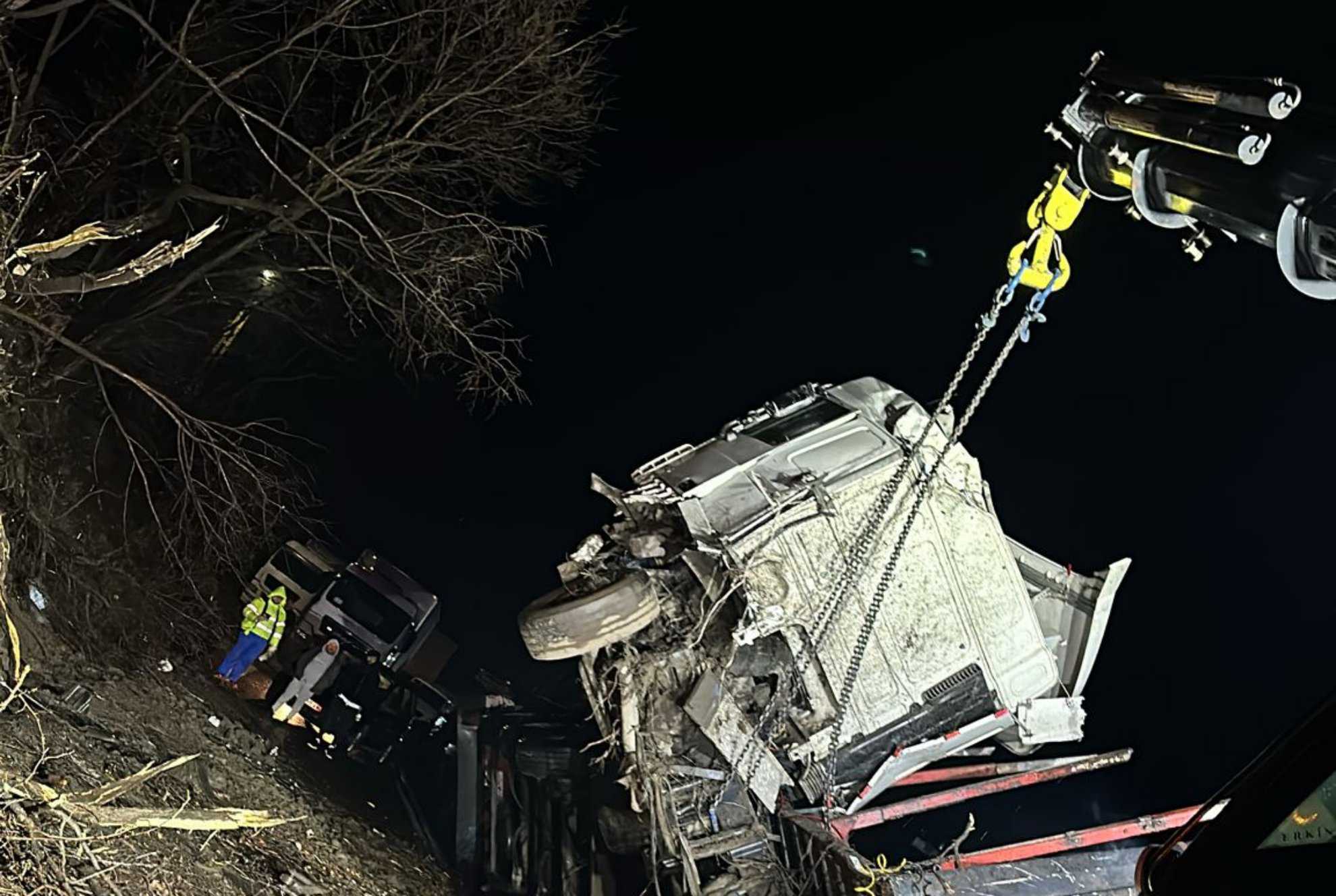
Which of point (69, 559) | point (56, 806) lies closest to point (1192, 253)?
point (56, 806)

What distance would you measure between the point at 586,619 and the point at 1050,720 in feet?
10.7

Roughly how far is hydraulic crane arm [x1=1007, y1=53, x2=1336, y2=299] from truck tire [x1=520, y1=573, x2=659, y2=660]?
310cm

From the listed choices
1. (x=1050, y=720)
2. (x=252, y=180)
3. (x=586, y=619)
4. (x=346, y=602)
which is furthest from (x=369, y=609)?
(x=1050, y=720)

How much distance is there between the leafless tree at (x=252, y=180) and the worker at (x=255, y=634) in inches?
29.4

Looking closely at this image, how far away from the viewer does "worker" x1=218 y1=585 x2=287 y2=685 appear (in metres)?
8.88

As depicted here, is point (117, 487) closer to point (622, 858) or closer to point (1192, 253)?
point (622, 858)

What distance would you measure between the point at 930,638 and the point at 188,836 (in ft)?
14.4

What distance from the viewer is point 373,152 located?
312 inches

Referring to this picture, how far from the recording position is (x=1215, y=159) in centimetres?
336

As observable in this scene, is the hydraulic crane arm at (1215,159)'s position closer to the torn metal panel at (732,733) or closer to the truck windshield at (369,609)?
the torn metal panel at (732,733)

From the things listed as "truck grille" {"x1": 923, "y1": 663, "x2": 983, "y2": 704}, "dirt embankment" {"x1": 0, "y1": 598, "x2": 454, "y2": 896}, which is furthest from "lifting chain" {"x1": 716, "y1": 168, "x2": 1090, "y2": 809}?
"dirt embankment" {"x1": 0, "y1": 598, "x2": 454, "y2": 896}

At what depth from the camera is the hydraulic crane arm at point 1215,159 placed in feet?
9.60

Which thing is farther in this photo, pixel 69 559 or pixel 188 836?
pixel 69 559

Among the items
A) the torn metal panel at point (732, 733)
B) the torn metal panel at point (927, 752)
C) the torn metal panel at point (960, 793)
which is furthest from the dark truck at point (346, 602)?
the torn metal panel at point (927, 752)
